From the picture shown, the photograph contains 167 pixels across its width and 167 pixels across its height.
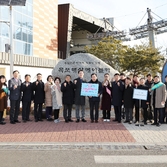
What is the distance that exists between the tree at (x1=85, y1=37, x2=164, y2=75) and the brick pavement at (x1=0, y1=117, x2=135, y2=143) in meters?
15.4

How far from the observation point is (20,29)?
22.3 meters

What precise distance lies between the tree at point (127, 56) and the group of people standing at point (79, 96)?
14.6 meters

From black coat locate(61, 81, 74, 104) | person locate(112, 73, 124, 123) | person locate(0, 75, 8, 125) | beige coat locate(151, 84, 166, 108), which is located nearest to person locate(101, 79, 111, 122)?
person locate(112, 73, 124, 123)

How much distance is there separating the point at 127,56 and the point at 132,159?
64.4 ft

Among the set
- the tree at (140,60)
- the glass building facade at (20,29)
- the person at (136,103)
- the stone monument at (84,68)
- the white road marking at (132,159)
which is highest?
the glass building facade at (20,29)

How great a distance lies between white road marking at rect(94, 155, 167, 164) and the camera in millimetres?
4738

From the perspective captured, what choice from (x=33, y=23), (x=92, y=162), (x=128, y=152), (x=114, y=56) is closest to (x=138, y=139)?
(x=128, y=152)

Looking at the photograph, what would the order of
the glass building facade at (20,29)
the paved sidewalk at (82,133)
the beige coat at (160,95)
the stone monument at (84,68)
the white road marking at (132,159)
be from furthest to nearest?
A: the glass building facade at (20,29) → the stone monument at (84,68) → the beige coat at (160,95) → the paved sidewalk at (82,133) → the white road marking at (132,159)

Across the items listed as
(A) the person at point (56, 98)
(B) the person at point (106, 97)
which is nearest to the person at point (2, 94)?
(A) the person at point (56, 98)

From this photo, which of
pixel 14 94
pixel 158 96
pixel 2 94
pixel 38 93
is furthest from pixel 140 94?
pixel 2 94

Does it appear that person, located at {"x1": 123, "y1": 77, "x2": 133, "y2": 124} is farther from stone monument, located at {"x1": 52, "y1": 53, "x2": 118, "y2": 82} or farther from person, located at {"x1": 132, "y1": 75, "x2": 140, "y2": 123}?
stone monument, located at {"x1": 52, "y1": 53, "x2": 118, "y2": 82}

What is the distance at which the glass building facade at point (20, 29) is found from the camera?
65.1 feet

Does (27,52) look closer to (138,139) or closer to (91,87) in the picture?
(91,87)

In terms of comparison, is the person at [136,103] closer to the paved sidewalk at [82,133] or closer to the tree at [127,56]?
the paved sidewalk at [82,133]
